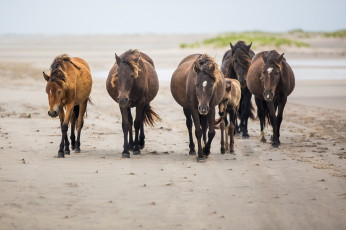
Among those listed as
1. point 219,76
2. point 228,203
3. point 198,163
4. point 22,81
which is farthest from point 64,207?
point 22,81

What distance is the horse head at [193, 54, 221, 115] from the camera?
33.8 ft

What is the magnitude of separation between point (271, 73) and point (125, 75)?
310cm

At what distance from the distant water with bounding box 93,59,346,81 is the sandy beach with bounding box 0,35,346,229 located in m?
15.2

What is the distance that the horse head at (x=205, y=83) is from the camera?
1030cm

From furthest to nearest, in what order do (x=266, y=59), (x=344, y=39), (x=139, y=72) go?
1. (x=344, y=39)
2. (x=266, y=59)
3. (x=139, y=72)

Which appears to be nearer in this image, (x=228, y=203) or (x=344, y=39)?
(x=228, y=203)

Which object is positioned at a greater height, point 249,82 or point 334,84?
point 249,82

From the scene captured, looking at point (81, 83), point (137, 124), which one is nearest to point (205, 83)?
point (137, 124)

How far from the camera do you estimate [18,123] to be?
14.7m

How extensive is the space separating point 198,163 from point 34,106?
9.64 m

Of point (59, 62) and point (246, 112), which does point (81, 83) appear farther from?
point (246, 112)

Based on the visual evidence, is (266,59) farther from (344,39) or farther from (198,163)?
(344,39)

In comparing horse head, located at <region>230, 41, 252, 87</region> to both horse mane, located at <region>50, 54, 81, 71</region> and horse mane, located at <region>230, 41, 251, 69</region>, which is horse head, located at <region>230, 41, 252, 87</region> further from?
horse mane, located at <region>50, 54, 81, 71</region>

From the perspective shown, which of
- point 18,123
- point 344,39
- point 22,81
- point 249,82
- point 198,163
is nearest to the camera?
point 198,163
